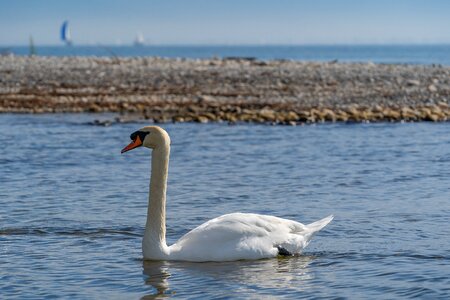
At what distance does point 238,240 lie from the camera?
9.84 meters

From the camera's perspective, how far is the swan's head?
10047 millimetres

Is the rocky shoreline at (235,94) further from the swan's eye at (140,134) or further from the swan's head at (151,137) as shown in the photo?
the swan's eye at (140,134)

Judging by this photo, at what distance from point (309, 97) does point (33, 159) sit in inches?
489

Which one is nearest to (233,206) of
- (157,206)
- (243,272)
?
(157,206)

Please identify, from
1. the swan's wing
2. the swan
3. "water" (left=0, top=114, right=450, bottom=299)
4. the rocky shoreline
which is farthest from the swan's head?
the rocky shoreline

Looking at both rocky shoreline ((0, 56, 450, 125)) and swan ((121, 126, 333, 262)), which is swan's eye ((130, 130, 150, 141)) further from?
rocky shoreline ((0, 56, 450, 125))

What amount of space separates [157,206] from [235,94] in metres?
20.5

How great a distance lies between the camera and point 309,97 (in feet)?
95.8

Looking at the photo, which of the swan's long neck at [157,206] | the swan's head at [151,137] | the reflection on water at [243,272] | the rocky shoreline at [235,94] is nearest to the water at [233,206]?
the reflection on water at [243,272]

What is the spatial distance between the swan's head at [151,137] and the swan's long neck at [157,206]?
40 mm

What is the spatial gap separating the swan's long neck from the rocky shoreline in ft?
45.9

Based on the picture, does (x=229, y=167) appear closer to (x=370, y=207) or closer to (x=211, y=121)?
(x=370, y=207)

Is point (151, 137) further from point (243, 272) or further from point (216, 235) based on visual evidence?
point (243, 272)

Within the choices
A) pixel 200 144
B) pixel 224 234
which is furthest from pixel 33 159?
pixel 224 234
